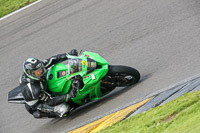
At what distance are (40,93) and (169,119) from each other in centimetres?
352

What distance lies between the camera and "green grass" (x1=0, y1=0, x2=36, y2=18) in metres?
14.5

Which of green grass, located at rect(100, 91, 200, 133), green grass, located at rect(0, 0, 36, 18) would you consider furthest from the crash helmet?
green grass, located at rect(0, 0, 36, 18)

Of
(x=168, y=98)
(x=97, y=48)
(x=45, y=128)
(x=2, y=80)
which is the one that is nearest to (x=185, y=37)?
(x=97, y=48)

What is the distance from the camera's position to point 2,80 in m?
11.5

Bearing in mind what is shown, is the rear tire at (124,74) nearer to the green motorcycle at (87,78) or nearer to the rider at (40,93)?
the green motorcycle at (87,78)

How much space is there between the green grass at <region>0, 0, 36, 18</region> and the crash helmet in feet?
22.4

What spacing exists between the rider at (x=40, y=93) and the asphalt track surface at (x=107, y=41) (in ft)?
1.98

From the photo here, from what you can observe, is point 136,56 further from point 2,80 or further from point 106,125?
point 2,80

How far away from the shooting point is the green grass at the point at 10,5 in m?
14.5

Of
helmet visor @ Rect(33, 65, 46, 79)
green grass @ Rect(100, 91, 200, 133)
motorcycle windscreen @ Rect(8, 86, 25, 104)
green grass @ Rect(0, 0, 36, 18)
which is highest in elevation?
green grass @ Rect(0, 0, 36, 18)

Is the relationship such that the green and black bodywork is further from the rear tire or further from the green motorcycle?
the rear tire

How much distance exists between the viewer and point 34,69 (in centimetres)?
812

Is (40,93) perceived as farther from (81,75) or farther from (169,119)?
(169,119)

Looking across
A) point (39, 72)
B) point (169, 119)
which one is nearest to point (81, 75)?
point (39, 72)
